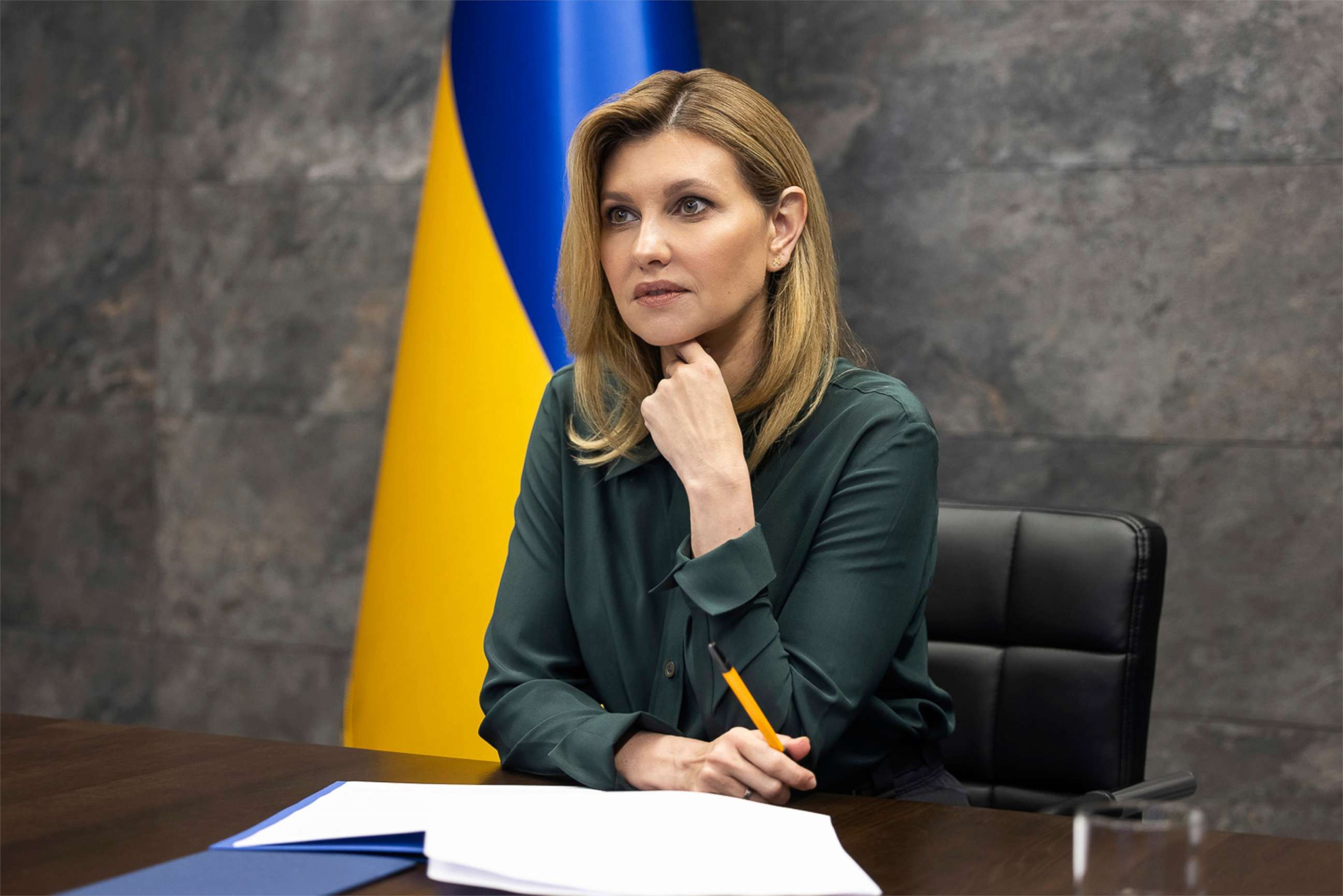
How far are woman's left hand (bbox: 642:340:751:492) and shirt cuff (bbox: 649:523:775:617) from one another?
76 millimetres

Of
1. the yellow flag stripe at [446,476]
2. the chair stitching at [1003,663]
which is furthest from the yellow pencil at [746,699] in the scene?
the yellow flag stripe at [446,476]

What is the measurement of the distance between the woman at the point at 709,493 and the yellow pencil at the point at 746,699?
0.05 meters

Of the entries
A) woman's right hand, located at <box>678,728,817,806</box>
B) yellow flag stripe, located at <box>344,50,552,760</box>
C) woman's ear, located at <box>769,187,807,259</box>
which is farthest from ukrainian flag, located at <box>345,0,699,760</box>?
woman's right hand, located at <box>678,728,817,806</box>

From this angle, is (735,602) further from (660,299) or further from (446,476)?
(446,476)

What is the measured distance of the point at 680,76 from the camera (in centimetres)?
155

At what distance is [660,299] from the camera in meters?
1.50

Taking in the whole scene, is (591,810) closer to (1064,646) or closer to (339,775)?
(339,775)

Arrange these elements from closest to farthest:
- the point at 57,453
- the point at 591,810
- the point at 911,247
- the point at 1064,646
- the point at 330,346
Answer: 1. the point at 591,810
2. the point at 1064,646
3. the point at 911,247
4. the point at 330,346
5. the point at 57,453

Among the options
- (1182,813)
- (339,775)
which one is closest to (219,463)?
(339,775)

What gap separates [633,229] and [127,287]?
2309mm

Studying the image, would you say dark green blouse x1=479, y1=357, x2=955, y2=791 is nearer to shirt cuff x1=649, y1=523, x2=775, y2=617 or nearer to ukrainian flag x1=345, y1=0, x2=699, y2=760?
shirt cuff x1=649, y1=523, x2=775, y2=617

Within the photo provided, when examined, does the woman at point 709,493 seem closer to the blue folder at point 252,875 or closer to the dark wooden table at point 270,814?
the dark wooden table at point 270,814

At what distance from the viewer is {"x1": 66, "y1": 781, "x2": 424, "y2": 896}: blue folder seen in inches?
32.9

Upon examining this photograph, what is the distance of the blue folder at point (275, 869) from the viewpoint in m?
0.84
